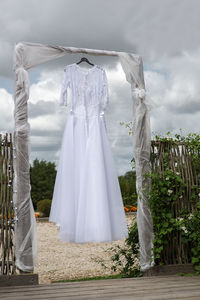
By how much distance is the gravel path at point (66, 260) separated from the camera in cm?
522

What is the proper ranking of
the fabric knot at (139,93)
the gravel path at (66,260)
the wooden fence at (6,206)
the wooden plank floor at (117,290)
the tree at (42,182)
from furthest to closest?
the tree at (42,182) < the gravel path at (66,260) < the fabric knot at (139,93) < the wooden fence at (6,206) < the wooden plank floor at (117,290)

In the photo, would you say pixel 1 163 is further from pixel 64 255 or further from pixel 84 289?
pixel 64 255

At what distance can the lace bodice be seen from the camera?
3840mm

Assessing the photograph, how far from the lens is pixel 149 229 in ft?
12.5

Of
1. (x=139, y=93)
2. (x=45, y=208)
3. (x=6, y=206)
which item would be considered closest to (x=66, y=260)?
(x=6, y=206)

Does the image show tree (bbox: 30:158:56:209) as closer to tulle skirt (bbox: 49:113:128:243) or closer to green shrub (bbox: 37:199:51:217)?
green shrub (bbox: 37:199:51:217)

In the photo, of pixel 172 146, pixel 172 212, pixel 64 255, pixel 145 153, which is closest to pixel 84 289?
pixel 172 212

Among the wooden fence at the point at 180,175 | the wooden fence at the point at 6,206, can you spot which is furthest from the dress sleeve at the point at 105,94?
the wooden fence at the point at 6,206

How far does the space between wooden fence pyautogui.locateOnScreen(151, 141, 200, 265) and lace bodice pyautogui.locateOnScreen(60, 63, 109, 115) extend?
2.52 ft

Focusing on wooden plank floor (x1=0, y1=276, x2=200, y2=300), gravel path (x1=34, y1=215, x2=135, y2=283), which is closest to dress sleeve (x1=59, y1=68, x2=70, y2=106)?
gravel path (x1=34, y1=215, x2=135, y2=283)

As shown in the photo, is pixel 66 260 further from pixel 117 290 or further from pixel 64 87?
pixel 64 87

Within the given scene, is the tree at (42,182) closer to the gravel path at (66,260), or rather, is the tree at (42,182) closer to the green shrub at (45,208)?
the green shrub at (45,208)

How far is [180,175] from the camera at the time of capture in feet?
13.2

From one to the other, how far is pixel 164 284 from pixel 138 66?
228cm
